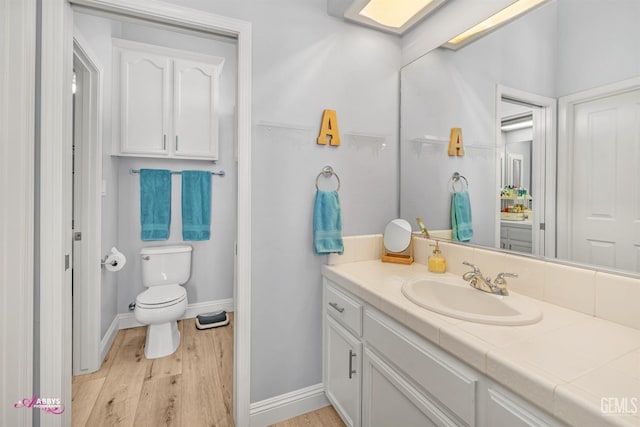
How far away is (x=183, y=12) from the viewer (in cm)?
135

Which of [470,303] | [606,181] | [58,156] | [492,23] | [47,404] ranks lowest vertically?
[47,404]

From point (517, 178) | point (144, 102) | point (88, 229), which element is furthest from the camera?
point (144, 102)

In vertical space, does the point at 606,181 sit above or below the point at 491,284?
above

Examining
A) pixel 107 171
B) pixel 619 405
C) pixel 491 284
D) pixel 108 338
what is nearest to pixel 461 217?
pixel 491 284

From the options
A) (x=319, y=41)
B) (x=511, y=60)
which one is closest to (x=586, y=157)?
(x=511, y=60)

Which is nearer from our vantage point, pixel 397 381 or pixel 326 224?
pixel 397 381

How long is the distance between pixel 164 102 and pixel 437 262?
254 centimetres

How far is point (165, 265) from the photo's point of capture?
2.60 m

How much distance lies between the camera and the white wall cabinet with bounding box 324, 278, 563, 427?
2.43 feet

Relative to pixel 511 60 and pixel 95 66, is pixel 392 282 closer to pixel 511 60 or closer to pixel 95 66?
pixel 511 60

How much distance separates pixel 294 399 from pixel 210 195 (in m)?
1.99

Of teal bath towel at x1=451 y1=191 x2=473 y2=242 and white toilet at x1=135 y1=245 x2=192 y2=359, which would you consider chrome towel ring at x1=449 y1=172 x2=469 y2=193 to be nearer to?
teal bath towel at x1=451 y1=191 x2=473 y2=242

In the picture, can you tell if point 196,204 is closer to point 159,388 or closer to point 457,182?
point 159,388

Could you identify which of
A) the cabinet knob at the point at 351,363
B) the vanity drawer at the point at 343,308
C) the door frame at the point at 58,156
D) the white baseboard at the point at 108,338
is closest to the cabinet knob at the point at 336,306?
the vanity drawer at the point at 343,308
